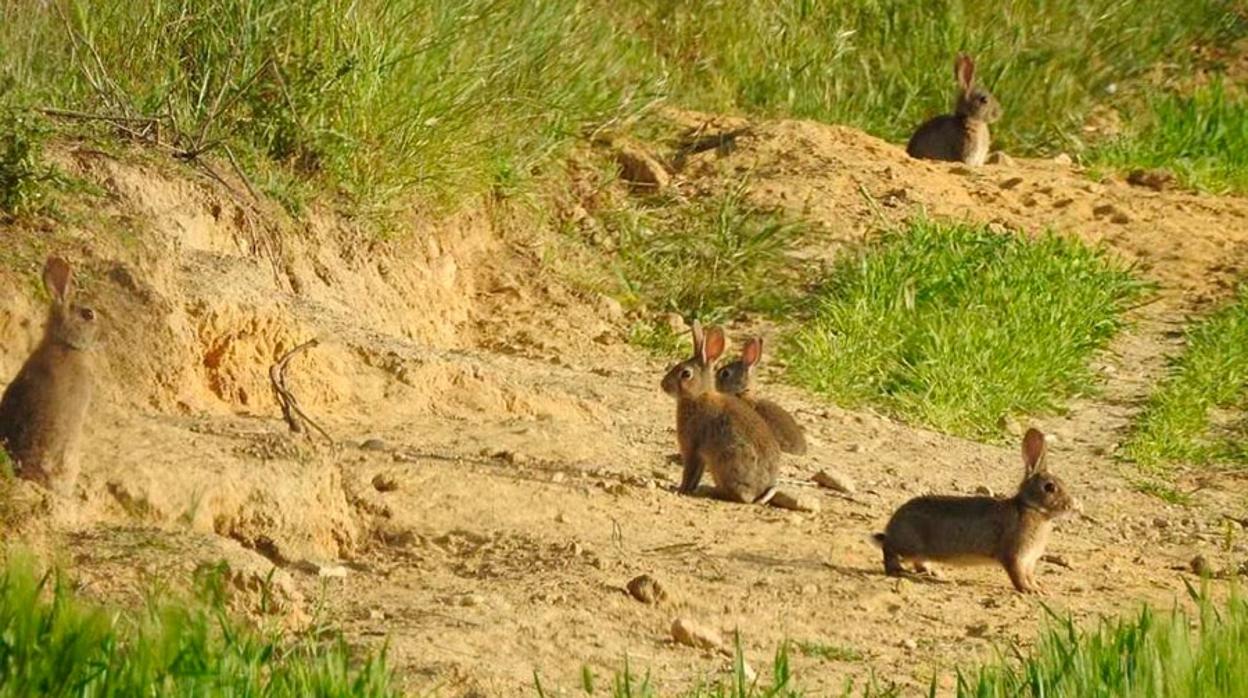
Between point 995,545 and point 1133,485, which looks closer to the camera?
point 995,545

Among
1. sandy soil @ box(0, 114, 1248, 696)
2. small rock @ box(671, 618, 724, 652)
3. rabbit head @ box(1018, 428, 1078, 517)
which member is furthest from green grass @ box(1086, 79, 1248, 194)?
small rock @ box(671, 618, 724, 652)

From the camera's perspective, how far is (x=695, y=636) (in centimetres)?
657

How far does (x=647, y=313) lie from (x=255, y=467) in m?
4.09

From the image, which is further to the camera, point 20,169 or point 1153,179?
point 1153,179

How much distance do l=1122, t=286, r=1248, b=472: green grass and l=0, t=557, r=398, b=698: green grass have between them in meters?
5.42

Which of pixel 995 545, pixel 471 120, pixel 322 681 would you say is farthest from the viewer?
pixel 471 120

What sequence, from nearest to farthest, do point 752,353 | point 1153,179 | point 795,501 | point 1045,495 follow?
point 1045,495 < point 795,501 < point 752,353 < point 1153,179

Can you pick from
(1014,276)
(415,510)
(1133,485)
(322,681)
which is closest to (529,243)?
(1014,276)

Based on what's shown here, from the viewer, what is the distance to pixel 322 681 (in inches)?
205

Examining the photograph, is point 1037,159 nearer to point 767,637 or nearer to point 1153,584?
point 1153,584

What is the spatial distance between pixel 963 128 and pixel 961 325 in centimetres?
236

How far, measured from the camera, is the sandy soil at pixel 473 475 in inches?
258

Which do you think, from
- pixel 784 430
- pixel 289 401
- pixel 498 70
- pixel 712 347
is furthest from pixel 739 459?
pixel 498 70

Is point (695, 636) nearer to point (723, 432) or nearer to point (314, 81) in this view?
point (723, 432)
